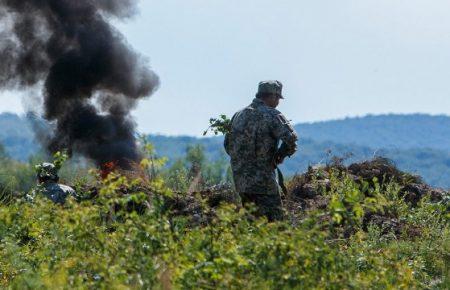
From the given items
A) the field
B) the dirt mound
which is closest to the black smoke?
the dirt mound

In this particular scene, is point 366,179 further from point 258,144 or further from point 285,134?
point 285,134

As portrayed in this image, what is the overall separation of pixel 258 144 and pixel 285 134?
0.40 metres

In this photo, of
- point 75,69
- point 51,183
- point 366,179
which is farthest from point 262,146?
point 75,69

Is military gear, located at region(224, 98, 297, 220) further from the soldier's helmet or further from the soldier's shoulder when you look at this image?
the soldier's helmet

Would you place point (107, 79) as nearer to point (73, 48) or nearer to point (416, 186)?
point (73, 48)

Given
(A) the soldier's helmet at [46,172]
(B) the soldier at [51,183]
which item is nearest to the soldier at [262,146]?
(B) the soldier at [51,183]

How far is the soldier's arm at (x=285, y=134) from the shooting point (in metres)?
11.6

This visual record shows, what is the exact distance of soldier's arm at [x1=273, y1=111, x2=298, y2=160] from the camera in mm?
11586

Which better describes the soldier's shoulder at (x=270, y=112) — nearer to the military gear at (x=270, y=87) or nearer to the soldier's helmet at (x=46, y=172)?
the military gear at (x=270, y=87)

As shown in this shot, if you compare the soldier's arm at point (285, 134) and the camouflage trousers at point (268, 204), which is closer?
the soldier's arm at point (285, 134)

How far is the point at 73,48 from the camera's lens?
2862 cm

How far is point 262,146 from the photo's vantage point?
11820 mm

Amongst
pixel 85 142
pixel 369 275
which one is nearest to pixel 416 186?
pixel 369 275

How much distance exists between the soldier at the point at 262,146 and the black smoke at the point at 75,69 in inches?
614
